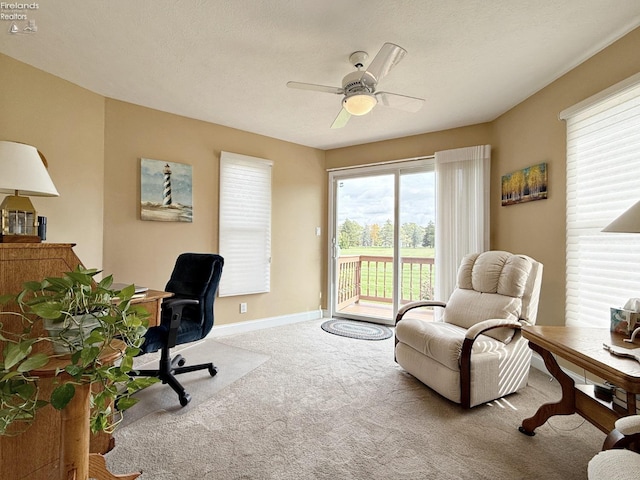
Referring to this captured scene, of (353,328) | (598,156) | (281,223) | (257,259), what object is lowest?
(353,328)

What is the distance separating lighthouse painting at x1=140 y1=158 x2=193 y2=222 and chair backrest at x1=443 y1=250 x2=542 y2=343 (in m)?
2.95

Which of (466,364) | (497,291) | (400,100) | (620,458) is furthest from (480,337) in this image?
(400,100)

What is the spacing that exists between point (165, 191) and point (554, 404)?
3686mm

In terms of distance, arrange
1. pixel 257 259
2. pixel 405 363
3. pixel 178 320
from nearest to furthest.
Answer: pixel 178 320
pixel 405 363
pixel 257 259

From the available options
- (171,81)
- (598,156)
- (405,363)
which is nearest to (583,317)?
(598,156)

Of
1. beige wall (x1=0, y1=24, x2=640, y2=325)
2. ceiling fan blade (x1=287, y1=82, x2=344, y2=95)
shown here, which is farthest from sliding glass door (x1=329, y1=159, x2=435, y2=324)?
ceiling fan blade (x1=287, y1=82, x2=344, y2=95)

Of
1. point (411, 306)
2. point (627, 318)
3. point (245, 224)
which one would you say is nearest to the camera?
point (627, 318)

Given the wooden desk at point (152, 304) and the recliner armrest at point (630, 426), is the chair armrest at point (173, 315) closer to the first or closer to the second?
the wooden desk at point (152, 304)

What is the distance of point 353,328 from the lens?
13.0 ft

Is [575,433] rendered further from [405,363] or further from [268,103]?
[268,103]

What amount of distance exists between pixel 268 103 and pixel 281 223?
161 centimetres

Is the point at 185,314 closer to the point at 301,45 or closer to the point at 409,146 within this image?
the point at 301,45

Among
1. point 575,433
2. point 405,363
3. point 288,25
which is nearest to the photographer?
point 575,433

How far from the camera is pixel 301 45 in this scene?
2096mm
